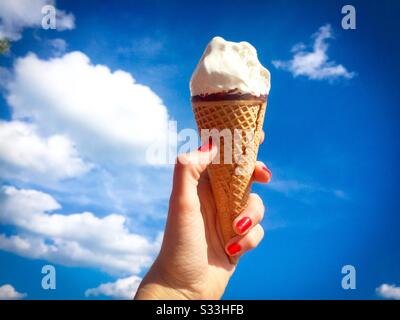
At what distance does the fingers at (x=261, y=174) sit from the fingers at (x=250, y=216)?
0.47ft

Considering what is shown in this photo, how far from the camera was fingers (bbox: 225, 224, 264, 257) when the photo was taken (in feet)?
10.1

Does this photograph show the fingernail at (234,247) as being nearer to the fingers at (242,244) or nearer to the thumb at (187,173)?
the fingers at (242,244)

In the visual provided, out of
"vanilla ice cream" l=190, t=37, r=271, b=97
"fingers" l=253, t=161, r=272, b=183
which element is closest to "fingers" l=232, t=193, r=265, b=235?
"fingers" l=253, t=161, r=272, b=183

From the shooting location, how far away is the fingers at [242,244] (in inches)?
121

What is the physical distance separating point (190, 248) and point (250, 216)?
1.97ft

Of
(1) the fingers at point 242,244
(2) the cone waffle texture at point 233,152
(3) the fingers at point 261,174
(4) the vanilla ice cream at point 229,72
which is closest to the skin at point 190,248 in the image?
(1) the fingers at point 242,244

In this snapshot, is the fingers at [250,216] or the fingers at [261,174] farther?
the fingers at [261,174]

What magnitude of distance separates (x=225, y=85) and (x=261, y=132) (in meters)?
0.62

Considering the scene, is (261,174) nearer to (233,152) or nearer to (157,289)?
(233,152)

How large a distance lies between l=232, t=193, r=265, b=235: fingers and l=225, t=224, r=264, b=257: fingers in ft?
0.17

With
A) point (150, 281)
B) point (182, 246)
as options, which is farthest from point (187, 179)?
point (150, 281)

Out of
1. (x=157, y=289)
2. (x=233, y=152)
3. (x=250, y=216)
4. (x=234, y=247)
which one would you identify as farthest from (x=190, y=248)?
(x=233, y=152)

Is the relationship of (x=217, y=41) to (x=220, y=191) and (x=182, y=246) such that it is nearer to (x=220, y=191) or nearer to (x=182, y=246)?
(x=220, y=191)
